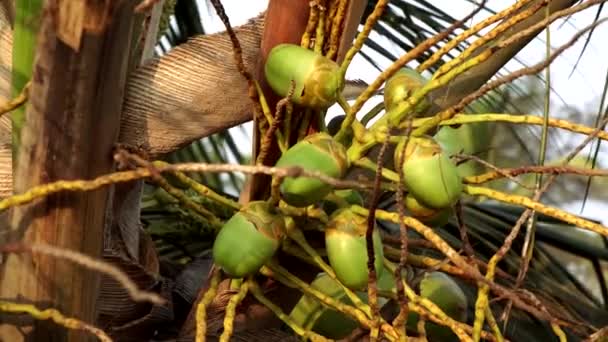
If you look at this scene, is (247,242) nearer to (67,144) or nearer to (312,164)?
(312,164)

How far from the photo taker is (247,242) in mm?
814

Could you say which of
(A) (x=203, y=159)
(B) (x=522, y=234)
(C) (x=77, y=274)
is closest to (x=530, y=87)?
(B) (x=522, y=234)

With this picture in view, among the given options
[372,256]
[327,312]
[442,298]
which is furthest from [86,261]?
[442,298]

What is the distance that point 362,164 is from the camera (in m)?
0.84

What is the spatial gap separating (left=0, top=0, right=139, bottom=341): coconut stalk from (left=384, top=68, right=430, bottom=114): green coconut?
27 cm

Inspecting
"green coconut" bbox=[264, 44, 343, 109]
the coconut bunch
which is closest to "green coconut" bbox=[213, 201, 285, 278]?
the coconut bunch

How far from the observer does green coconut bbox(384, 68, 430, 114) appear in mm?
853

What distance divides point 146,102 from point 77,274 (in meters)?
0.22

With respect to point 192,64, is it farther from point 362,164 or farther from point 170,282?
point 170,282

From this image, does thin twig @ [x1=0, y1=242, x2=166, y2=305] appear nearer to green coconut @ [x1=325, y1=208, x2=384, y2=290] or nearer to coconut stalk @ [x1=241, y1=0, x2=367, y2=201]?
green coconut @ [x1=325, y1=208, x2=384, y2=290]

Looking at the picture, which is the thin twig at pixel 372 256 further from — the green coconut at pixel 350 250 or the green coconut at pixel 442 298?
the green coconut at pixel 442 298

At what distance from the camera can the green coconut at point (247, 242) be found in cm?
81

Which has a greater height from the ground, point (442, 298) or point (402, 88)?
point (402, 88)

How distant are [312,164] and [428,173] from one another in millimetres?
94
